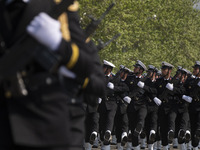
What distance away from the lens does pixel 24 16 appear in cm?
344

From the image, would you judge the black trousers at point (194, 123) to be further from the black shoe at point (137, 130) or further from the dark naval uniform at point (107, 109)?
the dark naval uniform at point (107, 109)

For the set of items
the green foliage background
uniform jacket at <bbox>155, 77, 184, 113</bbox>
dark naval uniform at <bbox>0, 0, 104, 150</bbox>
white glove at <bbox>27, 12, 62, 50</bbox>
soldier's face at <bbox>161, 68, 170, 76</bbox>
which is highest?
white glove at <bbox>27, 12, 62, 50</bbox>

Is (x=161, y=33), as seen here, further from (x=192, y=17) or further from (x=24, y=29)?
(x=24, y=29)

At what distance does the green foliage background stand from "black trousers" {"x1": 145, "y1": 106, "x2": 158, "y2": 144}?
5.55 meters

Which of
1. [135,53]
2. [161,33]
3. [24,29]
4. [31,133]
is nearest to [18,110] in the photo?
[31,133]

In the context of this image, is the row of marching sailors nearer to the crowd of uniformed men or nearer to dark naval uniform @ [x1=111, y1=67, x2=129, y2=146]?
dark naval uniform @ [x1=111, y1=67, x2=129, y2=146]

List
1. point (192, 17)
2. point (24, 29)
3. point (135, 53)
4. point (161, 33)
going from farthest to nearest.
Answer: point (192, 17), point (161, 33), point (135, 53), point (24, 29)

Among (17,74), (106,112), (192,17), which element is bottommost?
(192,17)

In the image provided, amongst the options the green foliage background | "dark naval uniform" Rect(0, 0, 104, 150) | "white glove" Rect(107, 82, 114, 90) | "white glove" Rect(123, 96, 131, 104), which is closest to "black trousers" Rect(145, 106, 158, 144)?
"white glove" Rect(123, 96, 131, 104)

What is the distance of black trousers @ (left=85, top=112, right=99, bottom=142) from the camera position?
1362cm

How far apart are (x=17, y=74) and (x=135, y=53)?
26.1m

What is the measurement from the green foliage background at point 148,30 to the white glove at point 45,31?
16410mm

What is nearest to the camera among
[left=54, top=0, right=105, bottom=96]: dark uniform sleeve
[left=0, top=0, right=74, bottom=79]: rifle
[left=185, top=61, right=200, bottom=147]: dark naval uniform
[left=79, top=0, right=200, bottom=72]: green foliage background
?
[left=0, top=0, right=74, bottom=79]: rifle

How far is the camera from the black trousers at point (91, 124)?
13.6 meters
